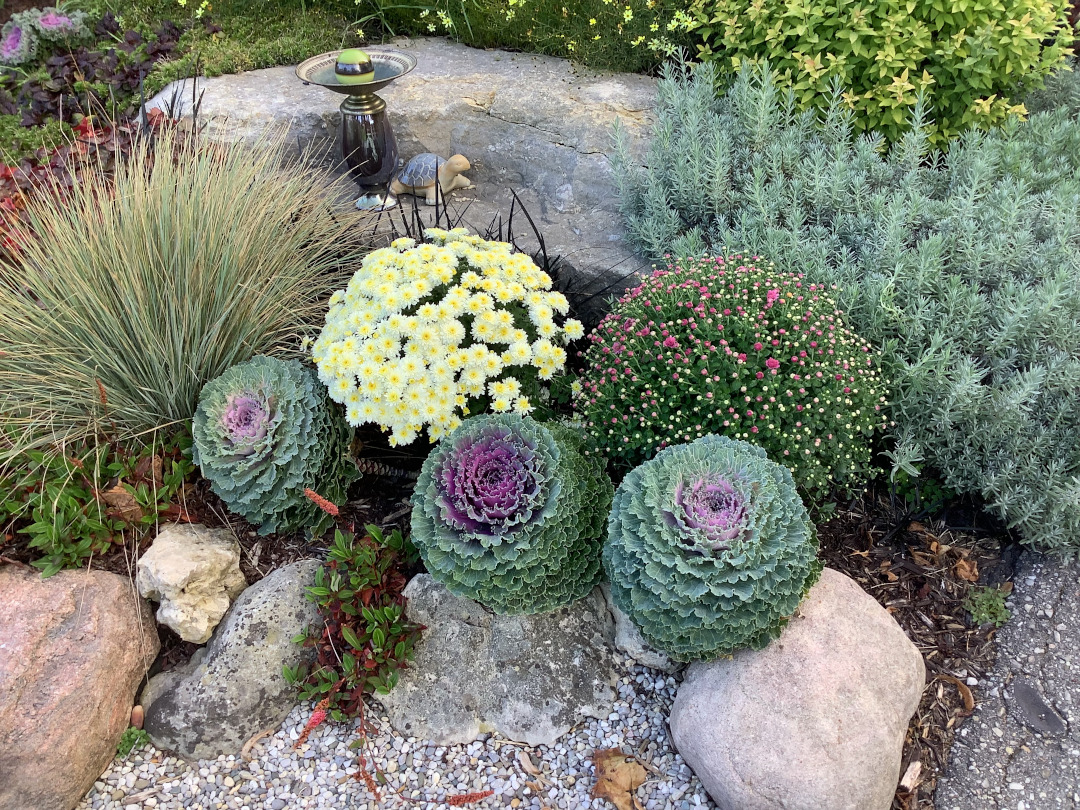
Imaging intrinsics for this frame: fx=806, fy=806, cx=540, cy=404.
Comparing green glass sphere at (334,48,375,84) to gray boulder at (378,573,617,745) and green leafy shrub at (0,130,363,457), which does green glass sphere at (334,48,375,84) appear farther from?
gray boulder at (378,573,617,745)

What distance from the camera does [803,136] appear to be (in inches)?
153

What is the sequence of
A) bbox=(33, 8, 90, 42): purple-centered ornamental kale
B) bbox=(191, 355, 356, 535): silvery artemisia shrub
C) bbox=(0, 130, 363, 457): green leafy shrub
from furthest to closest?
1. bbox=(33, 8, 90, 42): purple-centered ornamental kale
2. bbox=(0, 130, 363, 457): green leafy shrub
3. bbox=(191, 355, 356, 535): silvery artemisia shrub

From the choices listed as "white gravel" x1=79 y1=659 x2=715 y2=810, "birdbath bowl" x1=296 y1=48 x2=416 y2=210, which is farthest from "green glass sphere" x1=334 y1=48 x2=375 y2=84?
"white gravel" x1=79 y1=659 x2=715 y2=810

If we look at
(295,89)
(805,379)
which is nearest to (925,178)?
(805,379)

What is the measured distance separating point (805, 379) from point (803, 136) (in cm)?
176

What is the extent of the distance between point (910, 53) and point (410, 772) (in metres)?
3.81

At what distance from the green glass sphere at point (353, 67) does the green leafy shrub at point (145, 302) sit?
31.2 inches

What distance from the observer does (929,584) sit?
9.55 feet

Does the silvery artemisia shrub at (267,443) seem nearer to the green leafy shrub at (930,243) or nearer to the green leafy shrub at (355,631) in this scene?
the green leafy shrub at (355,631)

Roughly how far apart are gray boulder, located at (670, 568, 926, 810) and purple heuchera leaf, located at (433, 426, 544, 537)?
0.78 metres

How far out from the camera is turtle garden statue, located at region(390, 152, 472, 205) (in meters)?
4.40

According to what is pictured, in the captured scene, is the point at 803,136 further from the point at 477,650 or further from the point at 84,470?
the point at 84,470

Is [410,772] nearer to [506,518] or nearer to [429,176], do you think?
[506,518]

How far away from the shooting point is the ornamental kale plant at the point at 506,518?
2490 millimetres
